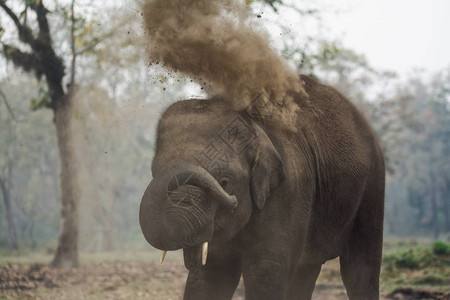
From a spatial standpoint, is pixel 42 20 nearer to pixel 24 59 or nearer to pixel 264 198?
pixel 24 59

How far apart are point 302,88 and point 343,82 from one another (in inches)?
1176

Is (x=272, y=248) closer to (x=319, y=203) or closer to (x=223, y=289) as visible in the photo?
(x=223, y=289)

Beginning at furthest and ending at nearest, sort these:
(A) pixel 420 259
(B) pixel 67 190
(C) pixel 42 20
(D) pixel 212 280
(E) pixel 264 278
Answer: (B) pixel 67 190, (C) pixel 42 20, (A) pixel 420 259, (D) pixel 212 280, (E) pixel 264 278

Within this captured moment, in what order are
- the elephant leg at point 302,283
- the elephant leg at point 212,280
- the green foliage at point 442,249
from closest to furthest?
the elephant leg at point 212,280 → the elephant leg at point 302,283 → the green foliage at point 442,249

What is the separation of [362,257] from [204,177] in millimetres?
2444

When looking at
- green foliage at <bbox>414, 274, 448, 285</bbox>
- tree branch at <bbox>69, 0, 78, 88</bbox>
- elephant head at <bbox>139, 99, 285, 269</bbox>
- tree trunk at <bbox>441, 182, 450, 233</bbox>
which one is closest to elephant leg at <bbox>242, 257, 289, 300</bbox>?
elephant head at <bbox>139, 99, 285, 269</bbox>

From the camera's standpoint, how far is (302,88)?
16.5 feet

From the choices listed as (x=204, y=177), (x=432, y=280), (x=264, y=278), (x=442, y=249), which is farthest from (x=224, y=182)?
(x=442, y=249)

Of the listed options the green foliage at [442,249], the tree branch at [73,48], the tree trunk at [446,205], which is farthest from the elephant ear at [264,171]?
the tree trunk at [446,205]

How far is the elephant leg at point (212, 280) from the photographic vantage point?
4598 millimetres

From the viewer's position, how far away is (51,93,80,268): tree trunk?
14.2 m

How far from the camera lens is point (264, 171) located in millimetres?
4301

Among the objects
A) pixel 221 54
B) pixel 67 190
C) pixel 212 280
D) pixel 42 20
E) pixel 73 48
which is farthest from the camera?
pixel 67 190

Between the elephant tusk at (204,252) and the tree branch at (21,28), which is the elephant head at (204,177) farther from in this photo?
the tree branch at (21,28)
